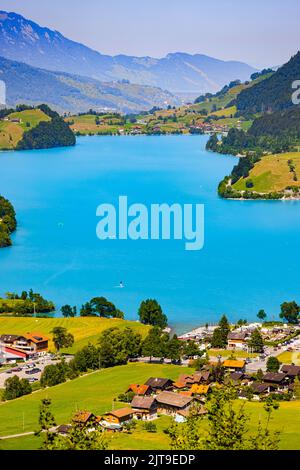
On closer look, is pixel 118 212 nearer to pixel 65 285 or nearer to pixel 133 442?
pixel 65 285

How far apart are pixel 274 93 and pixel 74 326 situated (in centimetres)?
8460

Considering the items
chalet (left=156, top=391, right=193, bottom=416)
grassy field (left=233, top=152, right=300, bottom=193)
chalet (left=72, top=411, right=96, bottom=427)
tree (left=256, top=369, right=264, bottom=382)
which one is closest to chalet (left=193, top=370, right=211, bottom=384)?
tree (left=256, top=369, right=264, bottom=382)

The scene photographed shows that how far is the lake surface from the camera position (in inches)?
1145

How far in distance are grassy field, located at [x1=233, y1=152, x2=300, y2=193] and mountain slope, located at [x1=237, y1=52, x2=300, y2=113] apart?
37.4m

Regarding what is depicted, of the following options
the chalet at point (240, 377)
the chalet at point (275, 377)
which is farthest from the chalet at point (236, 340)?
the chalet at point (275, 377)

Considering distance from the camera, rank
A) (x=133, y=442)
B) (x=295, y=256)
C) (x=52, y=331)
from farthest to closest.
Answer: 1. (x=295, y=256)
2. (x=52, y=331)
3. (x=133, y=442)

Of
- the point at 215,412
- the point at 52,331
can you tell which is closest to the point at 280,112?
the point at 52,331

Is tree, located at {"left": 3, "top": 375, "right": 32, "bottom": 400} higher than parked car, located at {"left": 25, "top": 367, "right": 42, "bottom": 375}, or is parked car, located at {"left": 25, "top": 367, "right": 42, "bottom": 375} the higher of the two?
parked car, located at {"left": 25, "top": 367, "right": 42, "bottom": 375}

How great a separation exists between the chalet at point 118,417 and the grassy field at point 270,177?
4228cm

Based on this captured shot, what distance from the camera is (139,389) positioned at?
60.2ft

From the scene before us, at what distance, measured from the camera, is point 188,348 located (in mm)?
22219

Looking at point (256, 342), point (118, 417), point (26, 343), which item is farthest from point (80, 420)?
point (26, 343)

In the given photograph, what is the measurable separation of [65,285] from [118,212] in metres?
16.9

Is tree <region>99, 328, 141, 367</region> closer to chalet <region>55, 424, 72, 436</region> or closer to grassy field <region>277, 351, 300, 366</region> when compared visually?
grassy field <region>277, 351, 300, 366</region>
